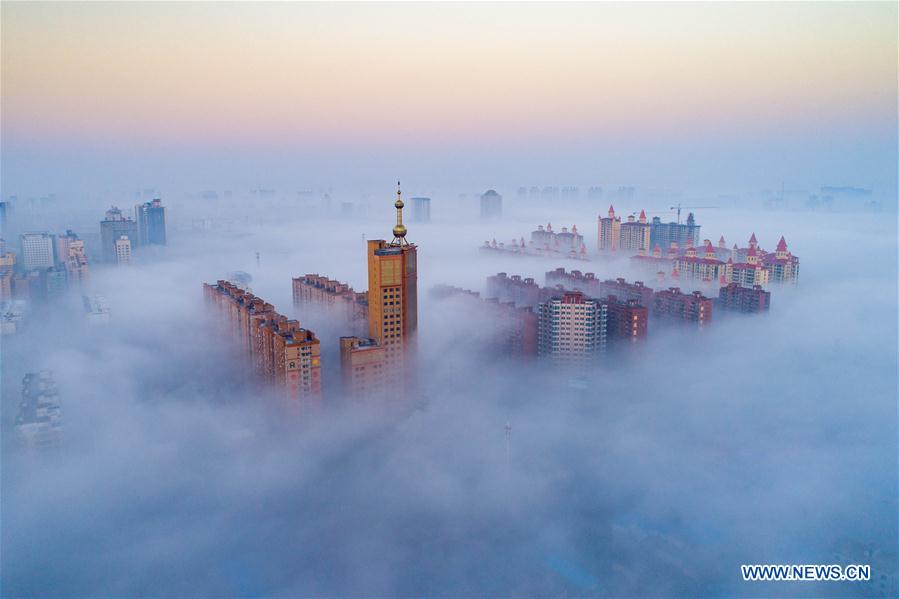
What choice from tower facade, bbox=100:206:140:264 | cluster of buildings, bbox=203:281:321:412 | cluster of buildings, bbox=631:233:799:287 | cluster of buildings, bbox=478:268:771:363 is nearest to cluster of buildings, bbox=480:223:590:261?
cluster of buildings, bbox=631:233:799:287

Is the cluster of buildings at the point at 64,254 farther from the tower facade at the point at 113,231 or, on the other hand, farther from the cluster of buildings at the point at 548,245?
the cluster of buildings at the point at 548,245

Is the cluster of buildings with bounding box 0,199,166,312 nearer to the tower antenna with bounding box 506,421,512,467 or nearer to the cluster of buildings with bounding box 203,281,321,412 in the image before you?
the cluster of buildings with bounding box 203,281,321,412

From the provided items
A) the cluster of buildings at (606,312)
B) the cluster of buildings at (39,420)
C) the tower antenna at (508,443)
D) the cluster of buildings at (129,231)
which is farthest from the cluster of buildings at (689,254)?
the cluster of buildings at (129,231)

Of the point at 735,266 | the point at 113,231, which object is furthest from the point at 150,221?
the point at 735,266

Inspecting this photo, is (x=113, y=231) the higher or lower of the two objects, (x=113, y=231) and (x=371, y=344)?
the higher

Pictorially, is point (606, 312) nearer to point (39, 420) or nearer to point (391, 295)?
point (391, 295)

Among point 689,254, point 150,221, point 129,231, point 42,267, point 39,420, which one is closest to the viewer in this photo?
point 39,420

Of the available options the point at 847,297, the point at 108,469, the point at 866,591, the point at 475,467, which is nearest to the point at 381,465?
the point at 475,467
